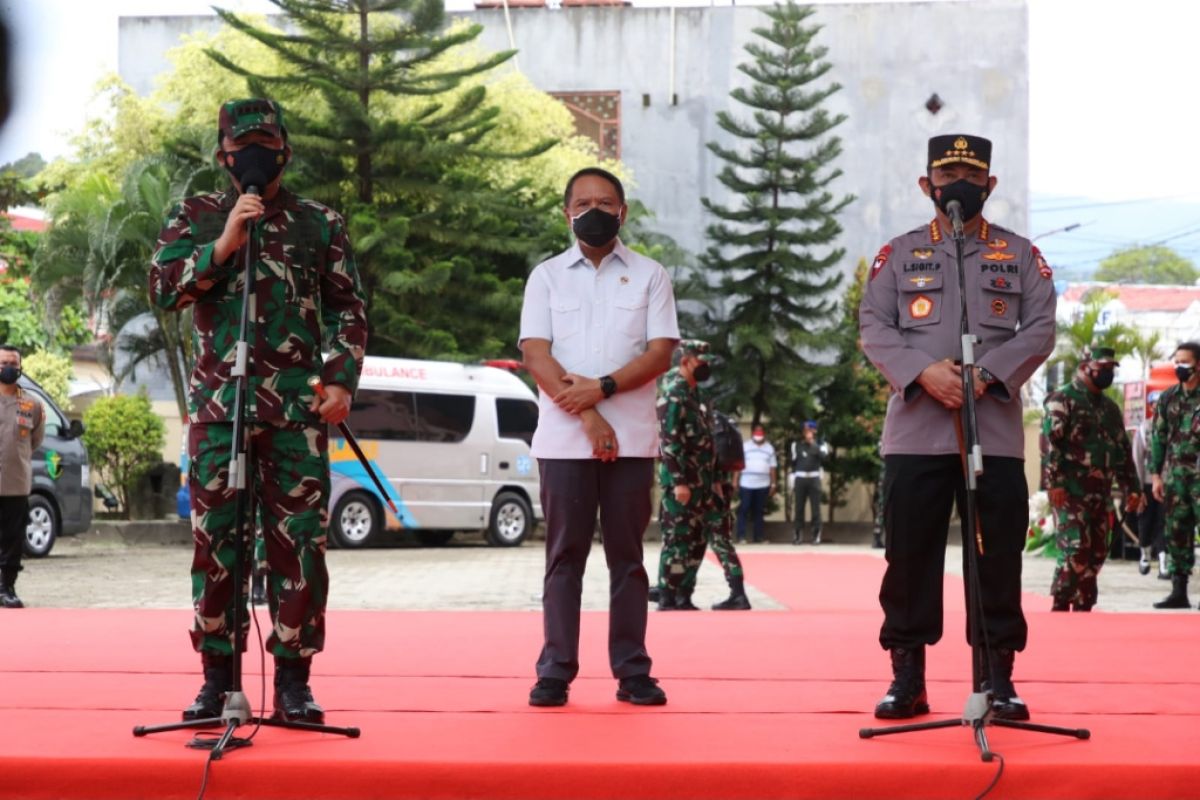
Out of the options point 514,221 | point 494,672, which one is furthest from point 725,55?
point 494,672

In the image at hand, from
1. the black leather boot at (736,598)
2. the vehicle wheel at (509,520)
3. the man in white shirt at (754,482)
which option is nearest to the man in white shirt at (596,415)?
the black leather boot at (736,598)

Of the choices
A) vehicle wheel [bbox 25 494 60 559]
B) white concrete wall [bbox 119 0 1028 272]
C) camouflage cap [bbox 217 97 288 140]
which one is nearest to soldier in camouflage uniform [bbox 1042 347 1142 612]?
camouflage cap [bbox 217 97 288 140]

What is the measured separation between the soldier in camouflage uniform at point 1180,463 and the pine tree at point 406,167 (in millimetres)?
17709

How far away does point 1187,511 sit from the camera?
38.7 feet

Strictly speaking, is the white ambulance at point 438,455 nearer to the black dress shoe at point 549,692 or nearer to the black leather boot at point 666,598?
the black leather boot at point 666,598

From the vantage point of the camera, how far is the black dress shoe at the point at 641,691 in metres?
5.13

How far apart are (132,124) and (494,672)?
2919 cm

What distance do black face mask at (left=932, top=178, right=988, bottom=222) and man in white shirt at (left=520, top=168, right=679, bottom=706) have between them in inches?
35.4

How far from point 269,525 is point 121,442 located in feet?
69.7

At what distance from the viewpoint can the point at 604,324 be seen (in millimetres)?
5285

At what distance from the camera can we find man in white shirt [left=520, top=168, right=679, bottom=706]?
5.15 m

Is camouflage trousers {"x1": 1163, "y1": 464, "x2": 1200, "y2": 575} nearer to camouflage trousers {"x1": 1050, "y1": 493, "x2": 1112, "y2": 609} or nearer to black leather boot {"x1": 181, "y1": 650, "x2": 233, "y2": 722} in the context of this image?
camouflage trousers {"x1": 1050, "y1": 493, "x2": 1112, "y2": 609}

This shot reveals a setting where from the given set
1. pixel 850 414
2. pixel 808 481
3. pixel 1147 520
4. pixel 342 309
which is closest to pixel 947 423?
pixel 342 309

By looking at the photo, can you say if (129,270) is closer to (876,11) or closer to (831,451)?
(831,451)
